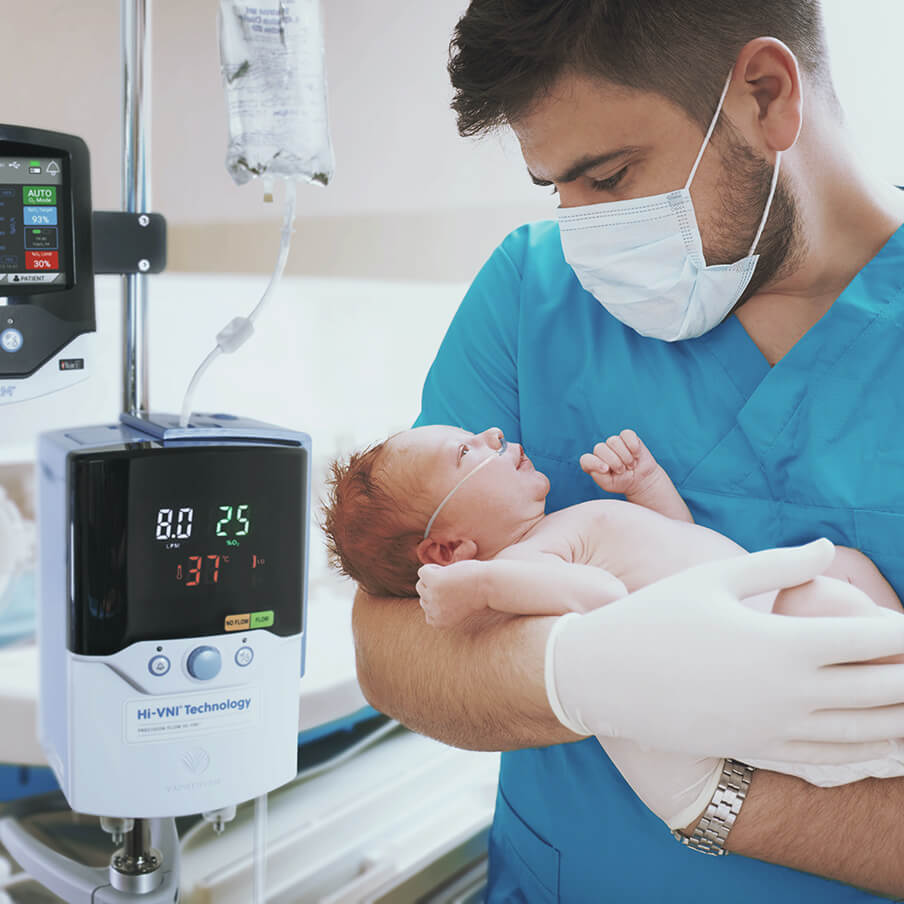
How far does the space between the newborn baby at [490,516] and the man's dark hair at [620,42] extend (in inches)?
16.8

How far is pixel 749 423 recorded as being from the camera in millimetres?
1126

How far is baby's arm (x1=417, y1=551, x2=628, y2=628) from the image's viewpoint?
0.92 meters

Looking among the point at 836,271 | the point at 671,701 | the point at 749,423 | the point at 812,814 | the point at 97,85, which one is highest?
the point at 97,85

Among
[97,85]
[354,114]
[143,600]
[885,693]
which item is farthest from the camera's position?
[354,114]

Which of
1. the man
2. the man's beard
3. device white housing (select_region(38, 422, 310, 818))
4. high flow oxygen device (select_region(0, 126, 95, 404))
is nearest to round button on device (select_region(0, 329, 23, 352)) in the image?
high flow oxygen device (select_region(0, 126, 95, 404))

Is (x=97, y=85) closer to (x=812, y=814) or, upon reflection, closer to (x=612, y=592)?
(x=612, y=592)

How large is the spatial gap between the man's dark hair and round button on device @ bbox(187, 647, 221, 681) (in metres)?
0.73

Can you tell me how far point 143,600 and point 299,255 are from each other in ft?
3.68

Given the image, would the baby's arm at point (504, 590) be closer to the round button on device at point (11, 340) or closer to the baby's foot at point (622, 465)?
the baby's foot at point (622, 465)

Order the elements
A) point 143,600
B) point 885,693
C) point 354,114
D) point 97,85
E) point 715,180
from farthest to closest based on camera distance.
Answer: point 354,114, point 97,85, point 715,180, point 143,600, point 885,693

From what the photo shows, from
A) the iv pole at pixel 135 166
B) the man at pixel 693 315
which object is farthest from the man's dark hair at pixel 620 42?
the iv pole at pixel 135 166

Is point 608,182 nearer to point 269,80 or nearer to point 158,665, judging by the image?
point 269,80

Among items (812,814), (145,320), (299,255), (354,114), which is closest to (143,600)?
(145,320)

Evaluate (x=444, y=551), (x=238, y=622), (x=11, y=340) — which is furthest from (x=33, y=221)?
(x=444, y=551)
